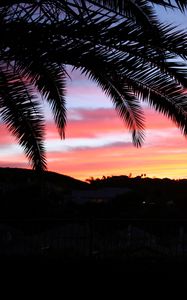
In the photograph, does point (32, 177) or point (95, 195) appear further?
point (95, 195)

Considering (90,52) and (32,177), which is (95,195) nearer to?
(32,177)

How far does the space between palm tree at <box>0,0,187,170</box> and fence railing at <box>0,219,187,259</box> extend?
323cm

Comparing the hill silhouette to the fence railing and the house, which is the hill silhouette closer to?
the house

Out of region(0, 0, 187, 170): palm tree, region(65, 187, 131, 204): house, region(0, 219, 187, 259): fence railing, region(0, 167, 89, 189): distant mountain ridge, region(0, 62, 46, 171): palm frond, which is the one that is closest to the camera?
region(0, 0, 187, 170): palm tree

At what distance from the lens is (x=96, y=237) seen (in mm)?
11578

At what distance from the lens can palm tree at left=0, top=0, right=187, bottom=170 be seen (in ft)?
20.2

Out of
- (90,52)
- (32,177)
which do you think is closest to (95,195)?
(32,177)

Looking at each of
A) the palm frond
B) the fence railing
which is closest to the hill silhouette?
the fence railing

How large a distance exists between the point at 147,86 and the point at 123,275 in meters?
2.80

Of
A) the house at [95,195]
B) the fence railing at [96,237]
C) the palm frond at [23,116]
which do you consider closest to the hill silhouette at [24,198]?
the house at [95,195]

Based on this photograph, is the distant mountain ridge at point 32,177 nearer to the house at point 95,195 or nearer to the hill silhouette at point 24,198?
the hill silhouette at point 24,198

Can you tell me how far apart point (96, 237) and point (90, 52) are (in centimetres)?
593

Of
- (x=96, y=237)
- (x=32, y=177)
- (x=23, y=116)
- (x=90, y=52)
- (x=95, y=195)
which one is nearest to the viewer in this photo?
(x=90, y=52)

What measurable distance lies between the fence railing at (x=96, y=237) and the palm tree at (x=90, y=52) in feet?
10.6
